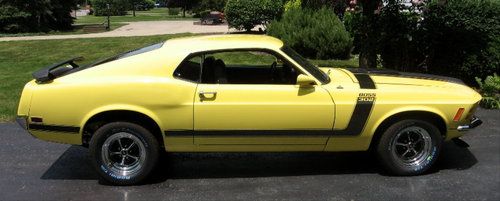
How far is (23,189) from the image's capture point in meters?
5.22

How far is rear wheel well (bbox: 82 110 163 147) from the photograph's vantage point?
5.16 metres

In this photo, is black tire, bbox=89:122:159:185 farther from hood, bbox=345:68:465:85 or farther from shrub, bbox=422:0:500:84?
shrub, bbox=422:0:500:84

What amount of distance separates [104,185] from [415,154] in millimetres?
3059

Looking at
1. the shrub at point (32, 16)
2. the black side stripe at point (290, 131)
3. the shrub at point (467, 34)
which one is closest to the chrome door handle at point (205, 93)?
the black side stripe at point (290, 131)

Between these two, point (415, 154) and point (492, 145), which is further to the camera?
point (492, 145)

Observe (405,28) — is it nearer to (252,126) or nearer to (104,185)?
(252,126)

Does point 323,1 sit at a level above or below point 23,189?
above

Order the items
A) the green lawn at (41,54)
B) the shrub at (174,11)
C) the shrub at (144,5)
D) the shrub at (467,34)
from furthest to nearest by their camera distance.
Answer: the shrub at (144,5), the shrub at (174,11), the green lawn at (41,54), the shrub at (467,34)

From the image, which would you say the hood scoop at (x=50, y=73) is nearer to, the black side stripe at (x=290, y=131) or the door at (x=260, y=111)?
the black side stripe at (x=290, y=131)

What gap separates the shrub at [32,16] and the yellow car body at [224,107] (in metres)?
23.9

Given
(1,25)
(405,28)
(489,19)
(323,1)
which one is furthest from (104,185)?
(1,25)

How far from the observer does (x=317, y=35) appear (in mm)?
14016

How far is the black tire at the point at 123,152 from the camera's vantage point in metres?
5.15

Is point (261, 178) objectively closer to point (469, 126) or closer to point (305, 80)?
point (305, 80)
